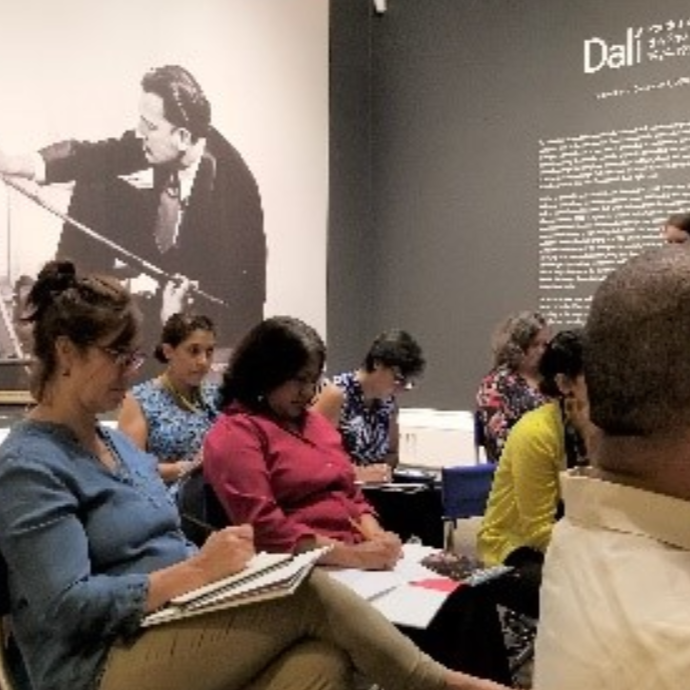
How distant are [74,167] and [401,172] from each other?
1962mm

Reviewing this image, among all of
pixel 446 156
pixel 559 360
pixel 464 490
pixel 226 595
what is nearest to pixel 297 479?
pixel 559 360

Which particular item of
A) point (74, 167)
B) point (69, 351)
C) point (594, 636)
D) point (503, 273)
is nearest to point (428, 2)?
point (503, 273)

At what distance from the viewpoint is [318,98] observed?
595 centimetres

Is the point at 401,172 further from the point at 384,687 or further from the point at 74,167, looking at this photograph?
the point at 384,687

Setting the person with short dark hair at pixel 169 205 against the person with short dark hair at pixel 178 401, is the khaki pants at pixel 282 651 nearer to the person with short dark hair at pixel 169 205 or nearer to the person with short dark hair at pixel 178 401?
the person with short dark hair at pixel 178 401

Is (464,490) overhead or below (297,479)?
below

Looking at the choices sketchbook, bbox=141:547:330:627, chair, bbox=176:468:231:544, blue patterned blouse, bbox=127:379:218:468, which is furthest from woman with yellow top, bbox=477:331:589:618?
blue patterned blouse, bbox=127:379:218:468

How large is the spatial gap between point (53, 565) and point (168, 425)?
205 cm

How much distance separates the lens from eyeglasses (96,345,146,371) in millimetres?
2217

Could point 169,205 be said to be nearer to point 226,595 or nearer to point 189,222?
point 189,222

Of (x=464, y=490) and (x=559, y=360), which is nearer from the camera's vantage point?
(x=559, y=360)

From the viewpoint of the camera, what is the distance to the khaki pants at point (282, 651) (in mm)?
2084

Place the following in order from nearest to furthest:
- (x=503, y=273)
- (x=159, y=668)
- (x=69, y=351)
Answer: (x=159, y=668) → (x=69, y=351) → (x=503, y=273)

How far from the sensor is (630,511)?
0.81 meters
